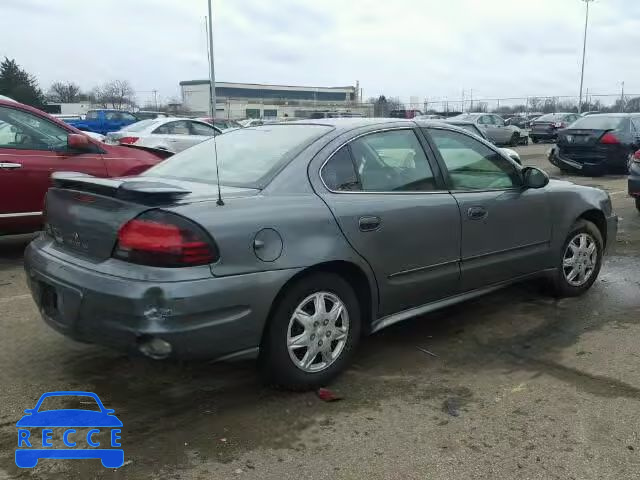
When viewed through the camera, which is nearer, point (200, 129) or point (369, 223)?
point (369, 223)

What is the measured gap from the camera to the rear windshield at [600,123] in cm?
1438

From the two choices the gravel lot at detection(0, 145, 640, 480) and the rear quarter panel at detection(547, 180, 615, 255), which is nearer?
the gravel lot at detection(0, 145, 640, 480)

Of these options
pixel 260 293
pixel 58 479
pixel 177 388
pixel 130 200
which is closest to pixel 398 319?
pixel 260 293

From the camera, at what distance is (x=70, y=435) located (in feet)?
Answer: 9.86

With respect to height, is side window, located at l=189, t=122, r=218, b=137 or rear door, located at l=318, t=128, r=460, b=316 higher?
side window, located at l=189, t=122, r=218, b=137

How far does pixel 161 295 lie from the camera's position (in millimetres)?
2898

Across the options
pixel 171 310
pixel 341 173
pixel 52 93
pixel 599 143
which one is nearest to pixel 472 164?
pixel 341 173

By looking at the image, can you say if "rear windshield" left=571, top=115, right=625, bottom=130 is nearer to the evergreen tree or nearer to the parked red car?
the parked red car

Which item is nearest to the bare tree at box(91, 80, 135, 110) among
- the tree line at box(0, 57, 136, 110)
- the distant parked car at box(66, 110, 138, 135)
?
the tree line at box(0, 57, 136, 110)

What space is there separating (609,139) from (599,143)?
0.26 meters

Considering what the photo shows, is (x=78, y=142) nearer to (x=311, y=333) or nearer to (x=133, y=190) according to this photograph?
(x=133, y=190)

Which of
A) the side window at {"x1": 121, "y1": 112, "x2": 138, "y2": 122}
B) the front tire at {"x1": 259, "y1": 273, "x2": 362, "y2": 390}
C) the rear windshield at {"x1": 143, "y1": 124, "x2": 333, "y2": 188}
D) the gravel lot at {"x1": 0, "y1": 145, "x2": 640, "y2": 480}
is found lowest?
the gravel lot at {"x1": 0, "y1": 145, "x2": 640, "y2": 480}

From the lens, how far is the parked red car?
20.0 ft

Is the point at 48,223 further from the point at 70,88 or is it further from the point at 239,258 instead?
the point at 70,88
